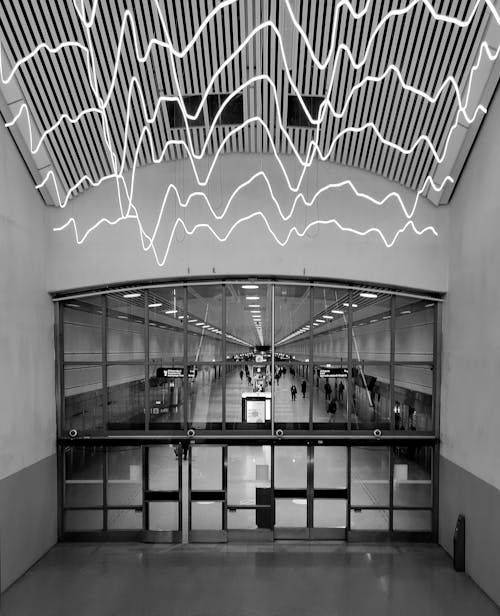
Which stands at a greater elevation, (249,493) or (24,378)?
(24,378)

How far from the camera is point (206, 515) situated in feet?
33.2

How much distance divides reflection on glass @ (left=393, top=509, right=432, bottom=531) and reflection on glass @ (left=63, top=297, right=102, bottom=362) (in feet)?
21.3

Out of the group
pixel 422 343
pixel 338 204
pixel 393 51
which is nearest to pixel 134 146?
pixel 338 204

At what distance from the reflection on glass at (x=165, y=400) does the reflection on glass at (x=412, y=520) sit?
4.56m

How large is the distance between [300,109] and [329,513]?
295 inches

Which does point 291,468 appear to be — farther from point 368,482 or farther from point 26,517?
point 26,517

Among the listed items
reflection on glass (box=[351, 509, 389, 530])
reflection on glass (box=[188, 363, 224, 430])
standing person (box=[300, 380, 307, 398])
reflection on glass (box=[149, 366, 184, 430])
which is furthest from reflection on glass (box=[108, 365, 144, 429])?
reflection on glass (box=[351, 509, 389, 530])

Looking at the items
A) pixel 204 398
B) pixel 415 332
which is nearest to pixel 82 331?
pixel 204 398

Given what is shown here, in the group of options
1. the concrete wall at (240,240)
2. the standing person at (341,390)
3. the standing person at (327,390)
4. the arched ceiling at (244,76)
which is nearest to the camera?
the arched ceiling at (244,76)

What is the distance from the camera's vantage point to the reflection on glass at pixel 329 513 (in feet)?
33.0

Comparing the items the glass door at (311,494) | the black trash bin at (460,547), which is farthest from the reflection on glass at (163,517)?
the black trash bin at (460,547)

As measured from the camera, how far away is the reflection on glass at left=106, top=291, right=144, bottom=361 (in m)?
10.1

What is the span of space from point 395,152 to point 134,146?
471 cm

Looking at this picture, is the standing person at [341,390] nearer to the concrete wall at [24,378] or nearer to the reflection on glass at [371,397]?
the reflection on glass at [371,397]
